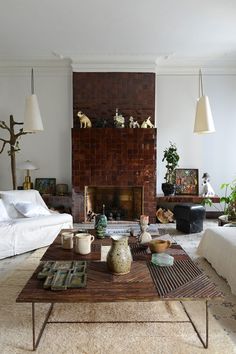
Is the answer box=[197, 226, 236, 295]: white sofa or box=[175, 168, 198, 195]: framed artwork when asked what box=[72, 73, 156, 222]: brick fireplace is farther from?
box=[197, 226, 236, 295]: white sofa

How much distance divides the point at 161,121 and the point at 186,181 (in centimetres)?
123

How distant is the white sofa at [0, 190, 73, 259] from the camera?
3.53m

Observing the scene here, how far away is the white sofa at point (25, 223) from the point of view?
139 inches

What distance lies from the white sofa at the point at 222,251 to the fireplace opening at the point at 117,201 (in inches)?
87.7

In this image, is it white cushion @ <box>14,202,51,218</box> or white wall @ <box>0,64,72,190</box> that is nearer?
white cushion @ <box>14,202,51,218</box>

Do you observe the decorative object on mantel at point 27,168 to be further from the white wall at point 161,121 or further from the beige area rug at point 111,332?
the beige area rug at point 111,332

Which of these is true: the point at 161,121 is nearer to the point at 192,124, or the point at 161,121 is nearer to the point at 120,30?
the point at 192,124

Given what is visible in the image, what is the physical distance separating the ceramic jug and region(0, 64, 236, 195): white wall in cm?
392

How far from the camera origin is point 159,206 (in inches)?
229

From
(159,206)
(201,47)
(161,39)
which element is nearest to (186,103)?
(201,47)

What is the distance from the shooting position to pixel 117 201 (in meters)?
5.74

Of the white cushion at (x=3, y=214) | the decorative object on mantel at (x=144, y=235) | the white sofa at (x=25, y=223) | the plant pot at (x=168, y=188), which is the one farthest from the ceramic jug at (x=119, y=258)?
the plant pot at (x=168, y=188)

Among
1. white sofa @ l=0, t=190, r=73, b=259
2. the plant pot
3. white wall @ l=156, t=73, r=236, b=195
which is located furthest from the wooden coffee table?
white wall @ l=156, t=73, r=236, b=195

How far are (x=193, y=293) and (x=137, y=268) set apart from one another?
496 millimetres
